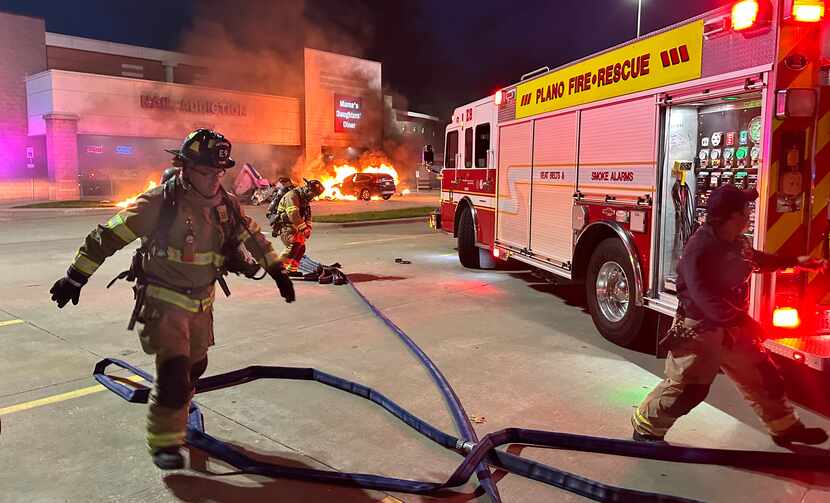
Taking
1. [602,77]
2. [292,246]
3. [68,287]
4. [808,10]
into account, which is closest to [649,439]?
[808,10]

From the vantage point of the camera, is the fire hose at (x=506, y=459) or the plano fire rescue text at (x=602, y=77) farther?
the plano fire rescue text at (x=602, y=77)

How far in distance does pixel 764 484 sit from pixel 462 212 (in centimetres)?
723

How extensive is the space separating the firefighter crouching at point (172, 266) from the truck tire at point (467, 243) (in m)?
6.73

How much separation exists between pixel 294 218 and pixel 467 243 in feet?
9.06

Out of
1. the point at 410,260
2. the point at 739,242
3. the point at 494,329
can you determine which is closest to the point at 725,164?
the point at 739,242

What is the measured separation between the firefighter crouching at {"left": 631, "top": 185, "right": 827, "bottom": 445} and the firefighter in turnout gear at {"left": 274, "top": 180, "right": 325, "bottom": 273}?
19.5 feet

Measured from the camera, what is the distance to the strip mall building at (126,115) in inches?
1174

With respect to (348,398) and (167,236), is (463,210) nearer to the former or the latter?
(348,398)

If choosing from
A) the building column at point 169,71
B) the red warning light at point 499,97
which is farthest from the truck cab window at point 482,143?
the building column at point 169,71

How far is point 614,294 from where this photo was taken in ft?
19.6

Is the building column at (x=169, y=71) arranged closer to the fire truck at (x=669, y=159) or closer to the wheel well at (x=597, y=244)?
the fire truck at (x=669, y=159)

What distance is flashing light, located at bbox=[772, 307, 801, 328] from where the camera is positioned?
410 cm

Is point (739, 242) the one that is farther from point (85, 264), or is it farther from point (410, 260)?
point (410, 260)

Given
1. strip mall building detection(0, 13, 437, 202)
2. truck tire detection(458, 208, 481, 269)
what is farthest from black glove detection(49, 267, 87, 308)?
strip mall building detection(0, 13, 437, 202)
